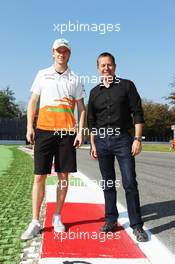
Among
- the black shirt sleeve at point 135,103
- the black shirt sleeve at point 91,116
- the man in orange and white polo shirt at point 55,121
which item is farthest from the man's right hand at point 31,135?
the black shirt sleeve at point 135,103

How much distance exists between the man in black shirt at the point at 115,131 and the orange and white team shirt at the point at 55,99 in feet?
1.07

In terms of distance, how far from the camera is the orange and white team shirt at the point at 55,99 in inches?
184

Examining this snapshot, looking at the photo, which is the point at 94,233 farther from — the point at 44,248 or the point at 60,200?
the point at 44,248

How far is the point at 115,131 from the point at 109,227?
111 cm

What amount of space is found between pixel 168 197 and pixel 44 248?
4.40 m

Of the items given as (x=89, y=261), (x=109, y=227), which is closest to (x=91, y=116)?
(x=109, y=227)

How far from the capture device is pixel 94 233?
4.75 meters

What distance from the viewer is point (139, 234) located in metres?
4.44

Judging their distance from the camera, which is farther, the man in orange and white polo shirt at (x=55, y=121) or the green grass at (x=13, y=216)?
the man in orange and white polo shirt at (x=55, y=121)

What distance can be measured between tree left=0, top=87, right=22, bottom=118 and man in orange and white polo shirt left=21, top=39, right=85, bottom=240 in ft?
375

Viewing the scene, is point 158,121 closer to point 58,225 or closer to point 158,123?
point 158,123

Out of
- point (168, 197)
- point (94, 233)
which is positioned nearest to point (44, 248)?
point (94, 233)

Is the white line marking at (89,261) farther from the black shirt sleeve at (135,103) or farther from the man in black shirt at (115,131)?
the black shirt sleeve at (135,103)

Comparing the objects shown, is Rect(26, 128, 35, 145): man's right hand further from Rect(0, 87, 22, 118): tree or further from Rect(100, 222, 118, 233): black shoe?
Rect(0, 87, 22, 118): tree
